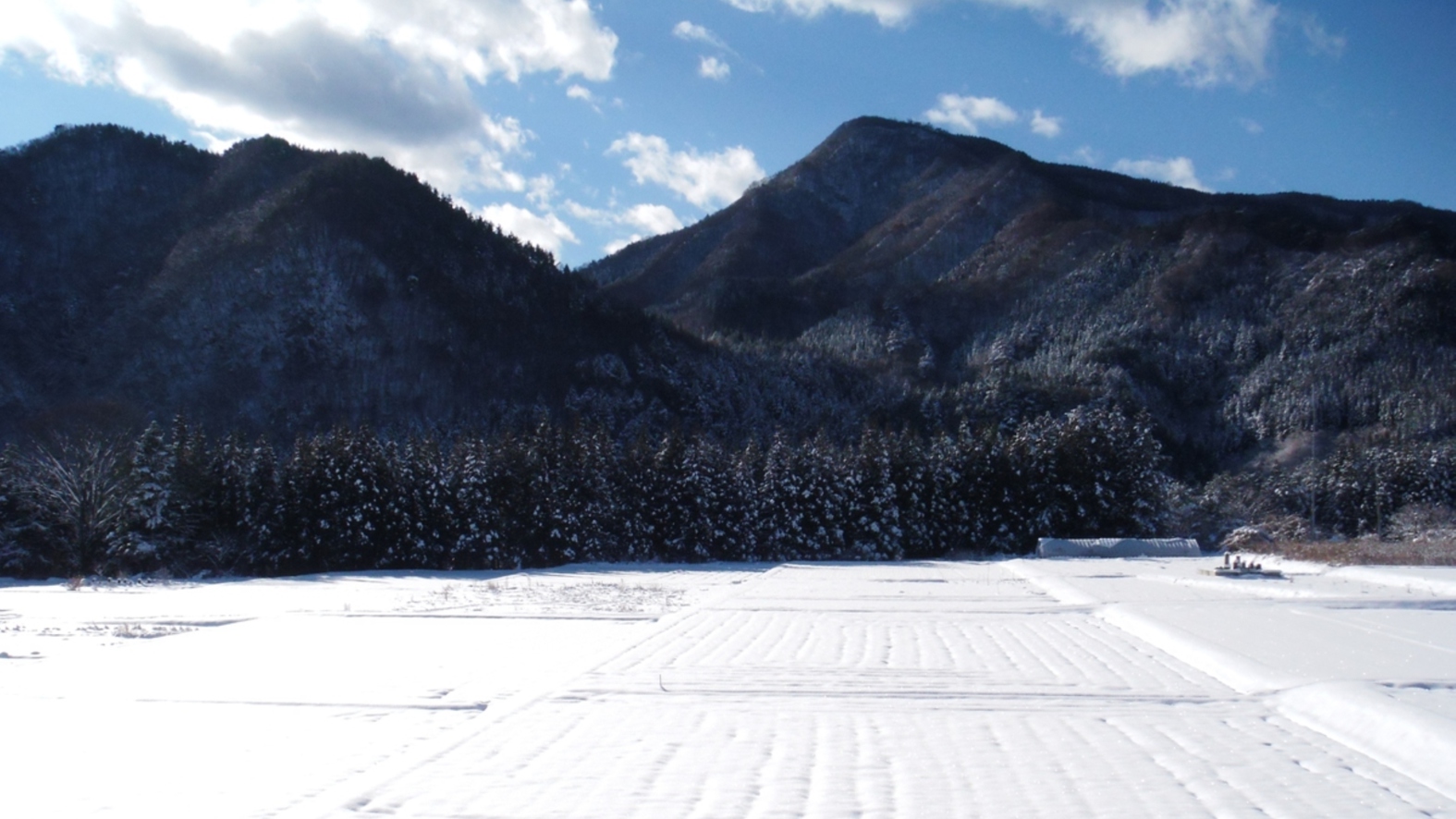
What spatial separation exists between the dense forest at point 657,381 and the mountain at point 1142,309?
473mm

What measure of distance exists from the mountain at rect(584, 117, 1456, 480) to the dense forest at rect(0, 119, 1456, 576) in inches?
18.6

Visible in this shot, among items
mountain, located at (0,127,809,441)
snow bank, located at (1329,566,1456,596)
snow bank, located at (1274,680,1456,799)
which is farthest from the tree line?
mountain, located at (0,127,809,441)

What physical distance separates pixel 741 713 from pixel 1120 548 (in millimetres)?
26135

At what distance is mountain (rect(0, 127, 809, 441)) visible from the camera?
273 ft

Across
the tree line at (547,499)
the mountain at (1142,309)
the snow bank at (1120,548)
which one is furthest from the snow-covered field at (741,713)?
the mountain at (1142,309)

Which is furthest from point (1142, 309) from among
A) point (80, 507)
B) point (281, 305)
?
point (80, 507)

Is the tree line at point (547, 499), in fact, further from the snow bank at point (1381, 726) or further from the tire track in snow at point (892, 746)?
the snow bank at point (1381, 726)

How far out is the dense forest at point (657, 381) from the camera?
101 ft

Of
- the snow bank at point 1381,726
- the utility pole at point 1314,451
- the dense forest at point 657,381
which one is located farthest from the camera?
the utility pole at point 1314,451

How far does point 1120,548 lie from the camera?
96.3ft

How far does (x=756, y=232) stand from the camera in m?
183

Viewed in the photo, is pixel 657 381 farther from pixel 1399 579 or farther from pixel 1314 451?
pixel 1399 579

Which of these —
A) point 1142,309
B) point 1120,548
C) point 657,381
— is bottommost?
point 1120,548

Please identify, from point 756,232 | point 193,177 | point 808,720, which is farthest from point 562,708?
point 756,232
